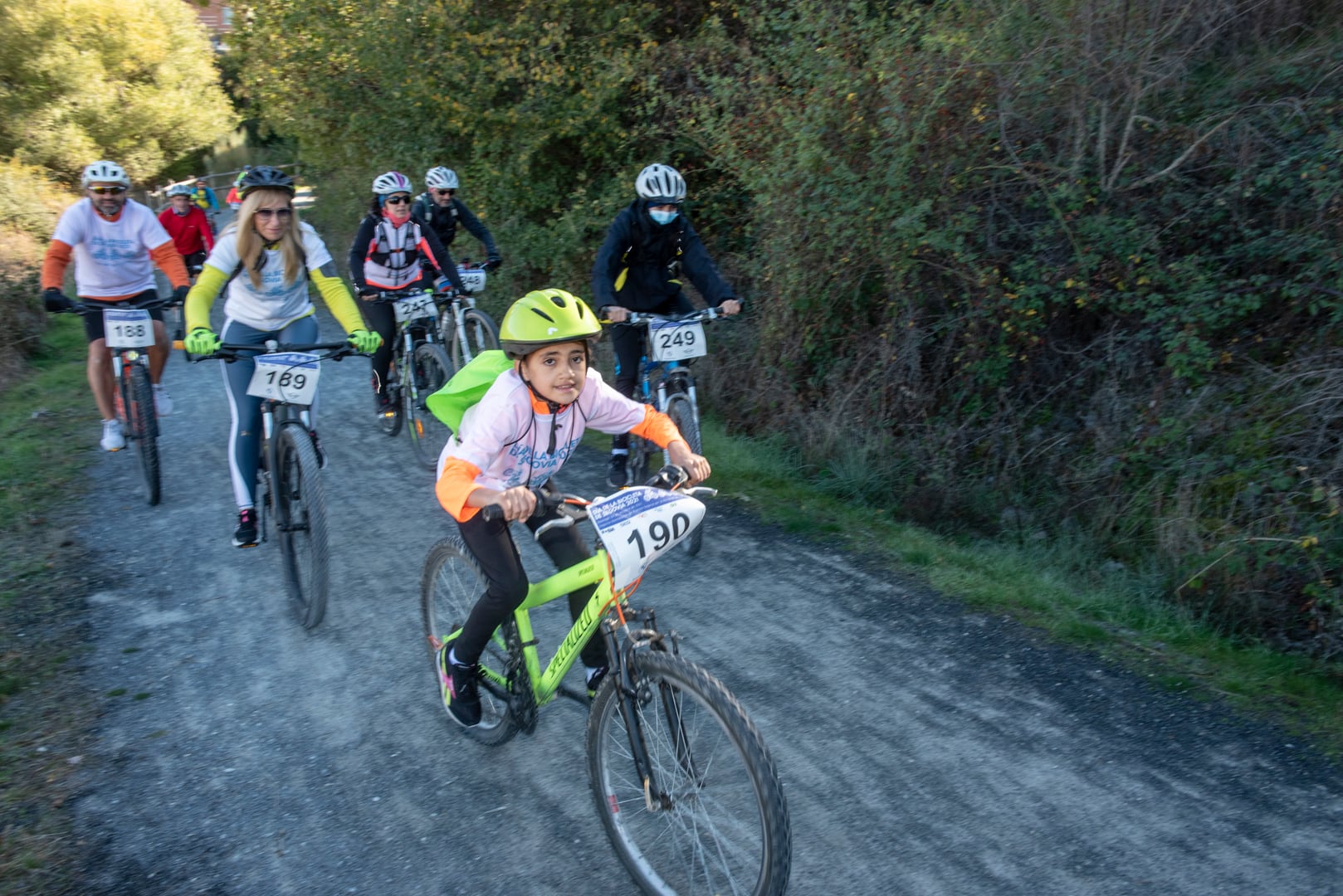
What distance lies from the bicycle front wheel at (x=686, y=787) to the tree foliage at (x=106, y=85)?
1114 inches

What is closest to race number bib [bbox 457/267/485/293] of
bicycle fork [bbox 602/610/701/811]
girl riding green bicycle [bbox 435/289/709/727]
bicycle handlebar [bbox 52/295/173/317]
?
bicycle handlebar [bbox 52/295/173/317]

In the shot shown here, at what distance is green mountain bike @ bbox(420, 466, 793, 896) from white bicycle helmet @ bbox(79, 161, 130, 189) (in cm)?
574

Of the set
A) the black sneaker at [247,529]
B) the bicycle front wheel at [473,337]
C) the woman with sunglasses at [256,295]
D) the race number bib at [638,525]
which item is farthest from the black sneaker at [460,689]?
the bicycle front wheel at [473,337]

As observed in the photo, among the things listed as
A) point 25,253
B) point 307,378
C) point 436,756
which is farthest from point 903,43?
point 25,253

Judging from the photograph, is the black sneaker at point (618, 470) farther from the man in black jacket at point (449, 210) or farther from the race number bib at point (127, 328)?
the race number bib at point (127, 328)

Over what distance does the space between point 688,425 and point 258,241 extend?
110 inches

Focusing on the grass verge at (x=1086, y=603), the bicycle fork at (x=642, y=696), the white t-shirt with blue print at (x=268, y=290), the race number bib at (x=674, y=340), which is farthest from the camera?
the race number bib at (x=674, y=340)

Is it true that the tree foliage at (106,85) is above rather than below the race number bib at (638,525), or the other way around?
above

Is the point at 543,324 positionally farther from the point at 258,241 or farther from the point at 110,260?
the point at 110,260

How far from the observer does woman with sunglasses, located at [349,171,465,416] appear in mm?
8031

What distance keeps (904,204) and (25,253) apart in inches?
621

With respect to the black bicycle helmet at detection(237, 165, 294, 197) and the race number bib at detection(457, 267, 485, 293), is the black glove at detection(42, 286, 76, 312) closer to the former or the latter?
the black bicycle helmet at detection(237, 165, 294, 197)

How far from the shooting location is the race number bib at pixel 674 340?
20.2 feet

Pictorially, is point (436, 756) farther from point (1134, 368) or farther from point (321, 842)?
point (1134, 368)
